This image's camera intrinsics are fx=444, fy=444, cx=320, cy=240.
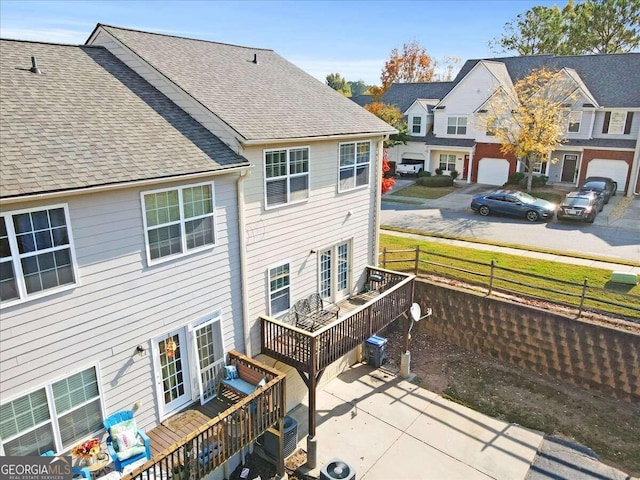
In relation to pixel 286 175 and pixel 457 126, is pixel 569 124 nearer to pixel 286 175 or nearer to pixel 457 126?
pixel 457 126

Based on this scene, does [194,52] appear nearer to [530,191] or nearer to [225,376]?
[225,376]

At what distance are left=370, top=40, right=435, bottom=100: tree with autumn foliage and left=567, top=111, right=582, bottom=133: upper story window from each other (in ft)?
103

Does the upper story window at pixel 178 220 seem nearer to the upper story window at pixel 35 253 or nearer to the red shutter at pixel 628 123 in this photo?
the upper story window at pixel 35 253

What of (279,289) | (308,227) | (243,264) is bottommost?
(279,289)

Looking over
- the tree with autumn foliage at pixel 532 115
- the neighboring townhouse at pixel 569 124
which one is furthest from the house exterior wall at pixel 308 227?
the neighboring townhouse at pixel 569 124

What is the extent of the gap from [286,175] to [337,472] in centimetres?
717

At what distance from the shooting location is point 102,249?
796 cm

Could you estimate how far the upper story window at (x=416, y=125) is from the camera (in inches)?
1624

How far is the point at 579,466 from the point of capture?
11211mm

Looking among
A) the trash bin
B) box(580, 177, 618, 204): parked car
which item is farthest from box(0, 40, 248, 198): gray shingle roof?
box(580, 177, 618, 204): parked car

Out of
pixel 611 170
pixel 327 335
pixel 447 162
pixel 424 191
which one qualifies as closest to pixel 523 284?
pixel 327 335

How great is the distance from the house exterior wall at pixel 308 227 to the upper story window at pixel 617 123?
91.0ft

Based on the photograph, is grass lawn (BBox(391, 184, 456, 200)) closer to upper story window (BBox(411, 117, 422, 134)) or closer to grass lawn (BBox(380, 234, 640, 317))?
upper story window (BBox(411, 117, 422, 134))

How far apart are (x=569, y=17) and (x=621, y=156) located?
3281 cm
